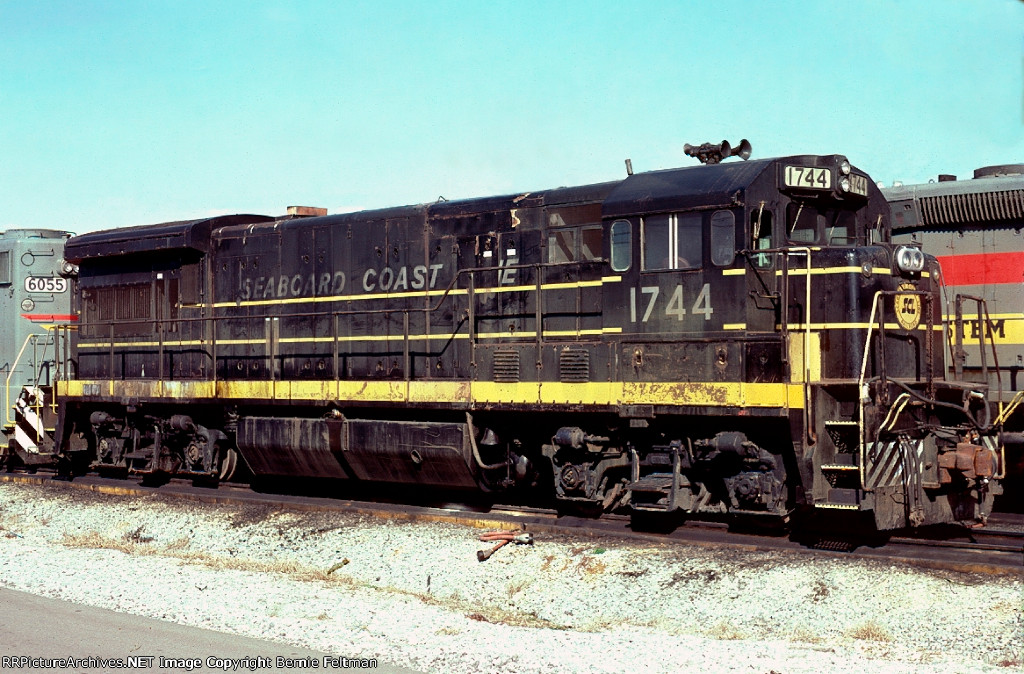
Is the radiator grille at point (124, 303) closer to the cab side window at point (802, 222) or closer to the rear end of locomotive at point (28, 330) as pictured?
the rear end of locomotive at point (28, 330)

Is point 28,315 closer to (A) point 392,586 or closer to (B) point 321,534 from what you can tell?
(B) point 321,534

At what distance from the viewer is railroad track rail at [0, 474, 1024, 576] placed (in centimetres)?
872

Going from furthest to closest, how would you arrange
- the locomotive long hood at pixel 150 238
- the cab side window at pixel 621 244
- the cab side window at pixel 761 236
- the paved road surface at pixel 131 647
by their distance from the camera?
the locomotive long hood at pixel 150 238 < the cab side window at pixel 621 244 < the cab side window at pixel 761 236 < the paved road surface at pixel 131 647

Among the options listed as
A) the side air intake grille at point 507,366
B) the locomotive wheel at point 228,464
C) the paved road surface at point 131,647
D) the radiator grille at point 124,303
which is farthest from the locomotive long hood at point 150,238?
the paved road surface at point 131,647

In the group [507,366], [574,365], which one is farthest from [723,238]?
[507,366]

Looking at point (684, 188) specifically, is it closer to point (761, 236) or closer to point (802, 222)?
point (761, 236)

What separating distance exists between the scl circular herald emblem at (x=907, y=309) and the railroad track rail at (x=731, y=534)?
76.9 inches

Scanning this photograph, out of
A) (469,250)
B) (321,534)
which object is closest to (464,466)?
(321,534)

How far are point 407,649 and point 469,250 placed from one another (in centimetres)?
589

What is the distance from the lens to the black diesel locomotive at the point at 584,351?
920cm

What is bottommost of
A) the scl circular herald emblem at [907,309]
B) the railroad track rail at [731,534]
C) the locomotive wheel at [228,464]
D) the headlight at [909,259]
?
the railroad track rail at [731,534]

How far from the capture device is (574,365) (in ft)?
34.2

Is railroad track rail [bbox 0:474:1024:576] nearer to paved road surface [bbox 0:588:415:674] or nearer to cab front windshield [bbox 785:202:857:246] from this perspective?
cab front windshield [bbox 785:202:857:246]

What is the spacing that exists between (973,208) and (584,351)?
503 centimetres
